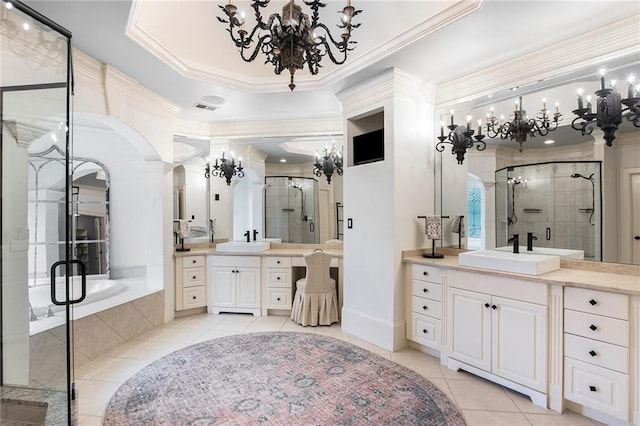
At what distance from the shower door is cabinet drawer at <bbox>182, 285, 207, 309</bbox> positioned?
1919mm

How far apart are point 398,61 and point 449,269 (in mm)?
1912

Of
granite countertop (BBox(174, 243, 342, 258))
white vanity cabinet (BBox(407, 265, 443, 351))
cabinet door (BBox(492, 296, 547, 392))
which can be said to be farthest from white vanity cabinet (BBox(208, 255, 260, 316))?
cabinet door (BBox(492, 296, 547, 392))

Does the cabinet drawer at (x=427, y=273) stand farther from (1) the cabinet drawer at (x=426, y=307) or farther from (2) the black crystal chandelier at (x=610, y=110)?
(2) the black crystal chandelier at (x=610, y=110)

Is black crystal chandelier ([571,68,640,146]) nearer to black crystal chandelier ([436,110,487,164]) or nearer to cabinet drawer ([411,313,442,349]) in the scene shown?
black crystal chandelier ([436,110,487,164])

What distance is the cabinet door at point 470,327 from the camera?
2477 mm

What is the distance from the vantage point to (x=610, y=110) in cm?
225

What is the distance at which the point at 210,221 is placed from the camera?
4715 millimetres

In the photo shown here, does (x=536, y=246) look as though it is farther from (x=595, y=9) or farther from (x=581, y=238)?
(x=595, y=9)

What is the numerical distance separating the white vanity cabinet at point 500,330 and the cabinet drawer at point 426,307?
11 cm

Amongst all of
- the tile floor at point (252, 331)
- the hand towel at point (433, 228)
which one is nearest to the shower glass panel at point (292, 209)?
the tile floor at point (252, 331)

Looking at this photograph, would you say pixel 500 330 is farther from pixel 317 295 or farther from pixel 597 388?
pixel 317 295

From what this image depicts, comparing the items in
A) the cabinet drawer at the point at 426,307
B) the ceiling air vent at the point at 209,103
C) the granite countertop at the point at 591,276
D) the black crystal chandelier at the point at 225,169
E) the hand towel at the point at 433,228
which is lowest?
the cabinet drawer at the point at 426,307

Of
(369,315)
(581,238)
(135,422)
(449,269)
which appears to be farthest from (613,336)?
(135,422)

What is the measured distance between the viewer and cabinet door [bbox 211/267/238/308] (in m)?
4.21
